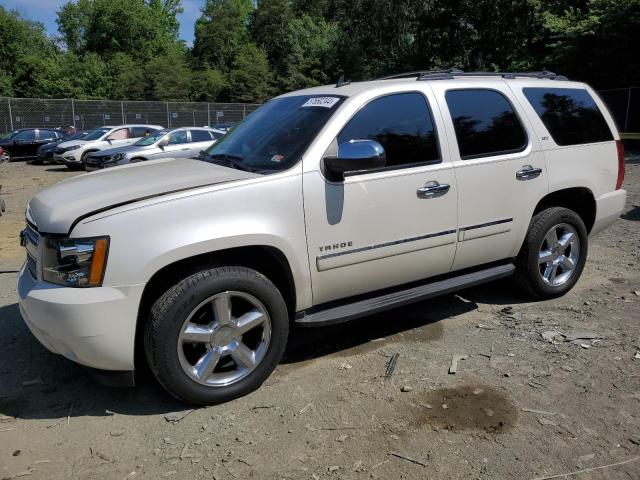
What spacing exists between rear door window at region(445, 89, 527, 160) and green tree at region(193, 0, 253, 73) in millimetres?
71512

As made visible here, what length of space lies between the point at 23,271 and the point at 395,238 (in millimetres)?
2415

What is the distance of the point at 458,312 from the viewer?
15.9ft

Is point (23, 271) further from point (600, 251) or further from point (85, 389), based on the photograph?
point (600, 251)

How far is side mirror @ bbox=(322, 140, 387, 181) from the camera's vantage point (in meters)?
3.42

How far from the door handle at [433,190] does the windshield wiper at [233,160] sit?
1.16 m

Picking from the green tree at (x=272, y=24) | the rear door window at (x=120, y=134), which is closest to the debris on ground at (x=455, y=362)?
the rear door window at (x=120, y=134)

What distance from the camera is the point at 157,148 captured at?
1639 centimetres

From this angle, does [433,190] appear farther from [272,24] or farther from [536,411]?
[272,24]

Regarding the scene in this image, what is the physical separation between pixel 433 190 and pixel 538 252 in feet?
4.52

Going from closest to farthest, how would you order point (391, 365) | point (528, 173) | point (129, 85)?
point (391, 365)
point (528, 173)
point (129, 85)

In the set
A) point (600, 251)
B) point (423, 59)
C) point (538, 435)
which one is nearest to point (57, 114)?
point (423, 59)

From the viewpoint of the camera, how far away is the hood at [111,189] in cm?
310

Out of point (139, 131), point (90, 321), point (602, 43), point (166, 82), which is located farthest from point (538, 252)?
point (166, 82)

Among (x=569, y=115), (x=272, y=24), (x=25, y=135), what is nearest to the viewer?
(x=569, y=115)
